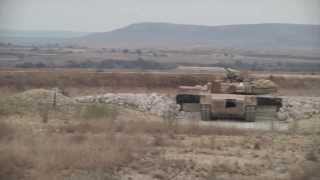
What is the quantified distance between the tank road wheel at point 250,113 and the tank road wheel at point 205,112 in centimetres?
78

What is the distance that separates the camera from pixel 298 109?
1780cm

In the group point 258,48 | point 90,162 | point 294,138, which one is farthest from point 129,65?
point 90,162

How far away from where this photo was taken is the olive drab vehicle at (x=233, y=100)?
14.8 meters

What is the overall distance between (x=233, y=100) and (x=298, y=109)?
3564 mm

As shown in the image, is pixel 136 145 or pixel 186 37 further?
pixel 186 37

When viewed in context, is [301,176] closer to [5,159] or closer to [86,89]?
[5,159]

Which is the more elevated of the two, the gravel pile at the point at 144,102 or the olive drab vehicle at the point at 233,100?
the olive drab vehicle at the point at 233,100

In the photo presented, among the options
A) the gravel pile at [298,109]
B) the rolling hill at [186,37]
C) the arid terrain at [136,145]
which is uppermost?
the rolling hill at [186,37]

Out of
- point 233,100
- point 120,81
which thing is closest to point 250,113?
point 233,100

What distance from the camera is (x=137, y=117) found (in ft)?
47.8

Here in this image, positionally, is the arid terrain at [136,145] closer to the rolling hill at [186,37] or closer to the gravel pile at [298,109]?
the gravel pile at [298,109]

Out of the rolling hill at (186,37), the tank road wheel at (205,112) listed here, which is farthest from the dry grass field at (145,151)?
the rolling hill at (186,37)

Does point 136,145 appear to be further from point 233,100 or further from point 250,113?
point 250,113

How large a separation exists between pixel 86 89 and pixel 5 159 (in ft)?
54.9
